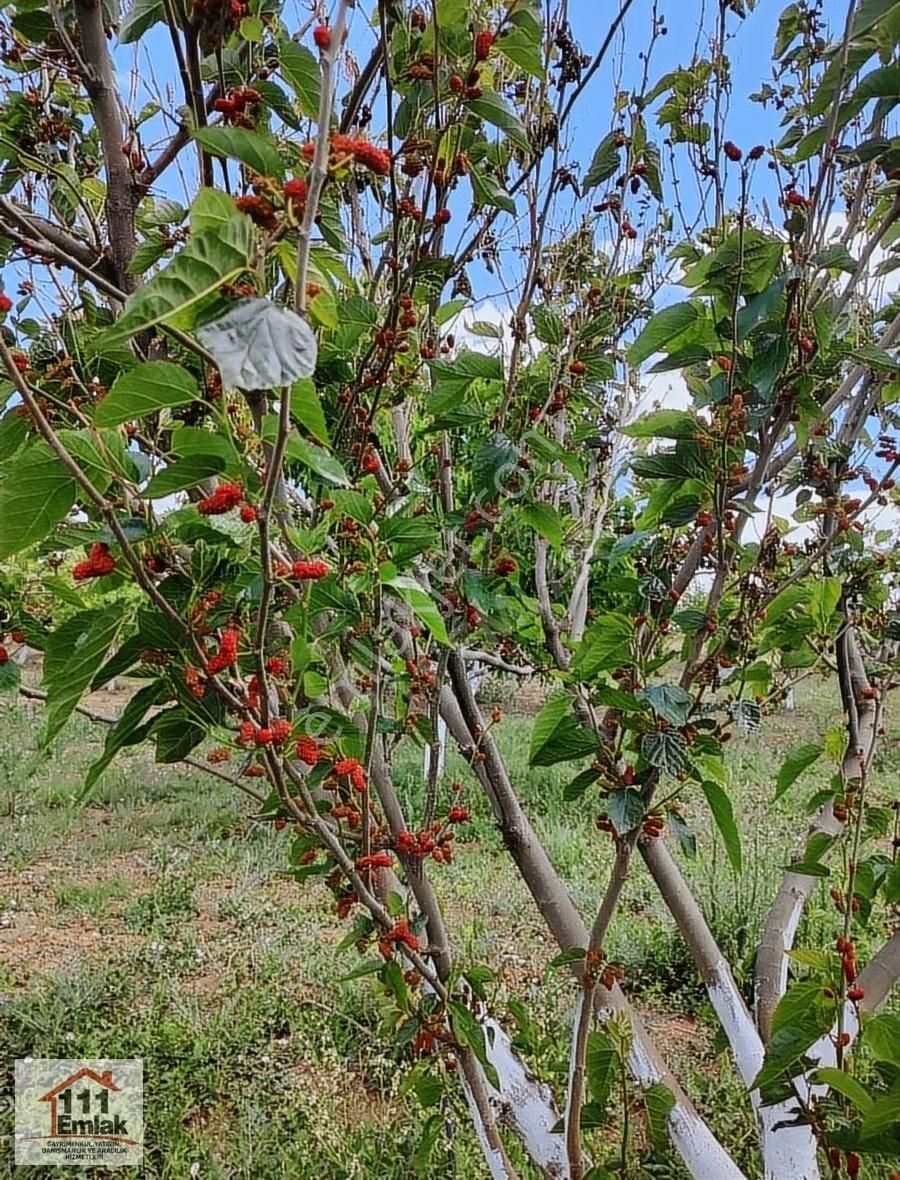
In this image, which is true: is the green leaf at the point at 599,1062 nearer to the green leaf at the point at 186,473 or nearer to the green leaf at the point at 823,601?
the green leaf at the point at 823,601

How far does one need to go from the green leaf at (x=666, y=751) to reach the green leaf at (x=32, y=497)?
0.64 m

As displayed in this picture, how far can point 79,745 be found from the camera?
6.43 meters

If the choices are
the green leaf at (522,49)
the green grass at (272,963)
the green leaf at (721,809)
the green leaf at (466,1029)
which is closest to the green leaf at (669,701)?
the green leaf at (721,809)

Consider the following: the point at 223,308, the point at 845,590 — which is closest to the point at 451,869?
the point at 845,590

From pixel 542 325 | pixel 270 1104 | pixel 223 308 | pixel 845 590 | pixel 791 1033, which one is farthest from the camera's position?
pixel 270 1104

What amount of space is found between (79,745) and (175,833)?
225 cm

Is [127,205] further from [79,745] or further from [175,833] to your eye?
[79,745]

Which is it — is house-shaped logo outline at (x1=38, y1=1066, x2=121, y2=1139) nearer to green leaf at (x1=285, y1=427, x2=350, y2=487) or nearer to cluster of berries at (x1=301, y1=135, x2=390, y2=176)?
green leaf at (x1=285, y1=427, x2=350, y2=487)

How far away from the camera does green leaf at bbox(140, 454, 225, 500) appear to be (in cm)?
59

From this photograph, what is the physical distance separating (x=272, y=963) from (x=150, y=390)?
3.02m

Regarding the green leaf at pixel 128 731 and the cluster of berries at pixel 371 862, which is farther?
the cluster of berries at pixel 371 862

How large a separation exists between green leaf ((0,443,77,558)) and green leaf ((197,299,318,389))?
0.22 meters

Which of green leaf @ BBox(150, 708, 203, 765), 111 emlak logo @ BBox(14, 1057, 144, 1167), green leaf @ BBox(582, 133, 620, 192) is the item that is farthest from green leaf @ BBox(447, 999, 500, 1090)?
111 emlak logo @ BBox(14, 1057, 144, 1167)

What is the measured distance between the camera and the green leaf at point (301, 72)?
0.85 meters
